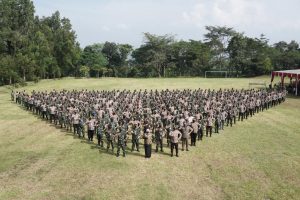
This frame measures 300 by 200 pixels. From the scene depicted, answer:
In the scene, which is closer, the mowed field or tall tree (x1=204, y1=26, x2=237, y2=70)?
the mowed field

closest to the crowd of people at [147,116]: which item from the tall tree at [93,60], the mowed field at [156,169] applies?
the mowed field at [156,169]

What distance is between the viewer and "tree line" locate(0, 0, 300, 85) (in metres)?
65.4

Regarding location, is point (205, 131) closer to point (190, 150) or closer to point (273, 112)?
point (190, 150)

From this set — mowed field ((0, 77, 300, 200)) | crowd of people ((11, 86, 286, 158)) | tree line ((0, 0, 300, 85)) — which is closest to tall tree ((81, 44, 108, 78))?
tree line ((0, 0, 300, 85))

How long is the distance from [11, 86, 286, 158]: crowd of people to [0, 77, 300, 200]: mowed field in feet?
2.86

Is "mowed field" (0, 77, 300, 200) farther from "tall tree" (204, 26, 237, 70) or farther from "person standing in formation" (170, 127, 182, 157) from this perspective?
"tall tree" (204, 26, 237, 70)

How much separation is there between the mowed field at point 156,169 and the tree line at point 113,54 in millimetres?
41830

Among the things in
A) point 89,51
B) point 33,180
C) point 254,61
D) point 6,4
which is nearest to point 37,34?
point 6,4

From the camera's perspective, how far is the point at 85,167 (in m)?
19.0

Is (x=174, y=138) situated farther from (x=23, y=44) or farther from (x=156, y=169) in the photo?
(x=23, y=44)

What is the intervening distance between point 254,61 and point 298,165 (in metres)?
66.1

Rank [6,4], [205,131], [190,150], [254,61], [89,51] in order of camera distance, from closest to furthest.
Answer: [190,150], [205,131], [6,4], [254,61], [89,51]

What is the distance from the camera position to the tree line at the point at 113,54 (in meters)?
65.4

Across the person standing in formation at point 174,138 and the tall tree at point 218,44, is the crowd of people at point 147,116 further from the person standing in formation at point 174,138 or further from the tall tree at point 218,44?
the tall tree at point 218,44
